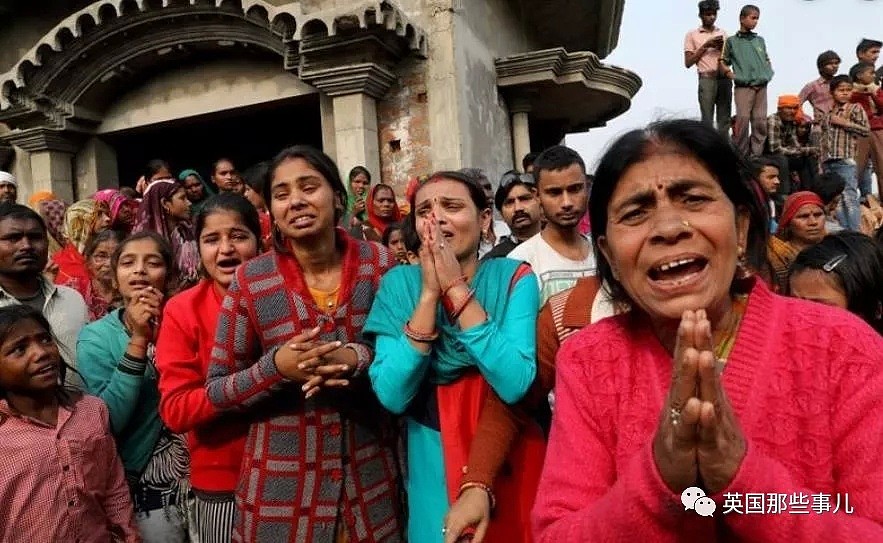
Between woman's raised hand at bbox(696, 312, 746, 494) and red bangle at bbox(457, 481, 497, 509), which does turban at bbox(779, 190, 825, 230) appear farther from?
woman's raised hand at bbox(696, 312, 746, 494)

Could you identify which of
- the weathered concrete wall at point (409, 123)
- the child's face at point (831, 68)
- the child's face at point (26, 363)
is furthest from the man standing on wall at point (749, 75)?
the child's face at point (26, 363)

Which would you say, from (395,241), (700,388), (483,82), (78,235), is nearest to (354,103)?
(483,82)

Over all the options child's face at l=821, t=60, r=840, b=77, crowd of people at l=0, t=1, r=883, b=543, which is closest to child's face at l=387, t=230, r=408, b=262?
crowd of people at l=0, t=1, r=883, b=543

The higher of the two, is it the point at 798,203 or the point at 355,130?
the point at 355,130

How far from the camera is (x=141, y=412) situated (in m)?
2.63

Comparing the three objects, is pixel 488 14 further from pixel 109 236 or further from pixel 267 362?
pixel 267 362

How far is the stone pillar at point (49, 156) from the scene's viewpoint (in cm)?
891

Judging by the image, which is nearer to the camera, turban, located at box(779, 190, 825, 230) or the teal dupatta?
the teal dupatta

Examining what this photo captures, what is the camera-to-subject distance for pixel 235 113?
9242 mm

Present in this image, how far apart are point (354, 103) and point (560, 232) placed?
5.21 metres

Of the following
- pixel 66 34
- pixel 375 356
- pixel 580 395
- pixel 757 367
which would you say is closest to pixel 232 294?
pixel 375 356

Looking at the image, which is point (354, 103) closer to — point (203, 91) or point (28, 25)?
point (203, 91)

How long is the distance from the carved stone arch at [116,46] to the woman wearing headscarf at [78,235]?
334 centimetres

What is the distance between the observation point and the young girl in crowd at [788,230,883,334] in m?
2.15
